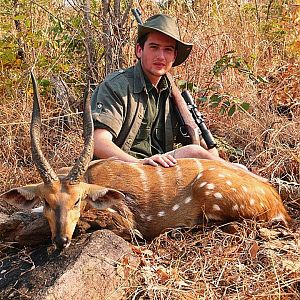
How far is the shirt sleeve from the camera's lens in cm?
433

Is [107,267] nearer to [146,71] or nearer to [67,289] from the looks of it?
[67,289]

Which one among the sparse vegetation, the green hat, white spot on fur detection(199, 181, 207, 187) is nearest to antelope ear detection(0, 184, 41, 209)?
the sparse vegetation

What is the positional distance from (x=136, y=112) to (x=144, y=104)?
12 cm

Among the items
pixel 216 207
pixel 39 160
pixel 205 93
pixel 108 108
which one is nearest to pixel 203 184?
pixel 216 207

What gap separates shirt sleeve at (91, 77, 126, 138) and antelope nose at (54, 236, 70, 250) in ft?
4.66

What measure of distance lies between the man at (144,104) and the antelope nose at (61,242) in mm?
1197

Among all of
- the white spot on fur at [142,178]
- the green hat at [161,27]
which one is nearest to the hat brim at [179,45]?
the green hat at [161,27]

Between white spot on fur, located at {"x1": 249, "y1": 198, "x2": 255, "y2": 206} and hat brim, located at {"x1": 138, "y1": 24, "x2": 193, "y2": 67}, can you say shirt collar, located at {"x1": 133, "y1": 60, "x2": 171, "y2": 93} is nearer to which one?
hat brim, located at {"x1": 138, "y1": 24, "x2": 193, "y2": 67}

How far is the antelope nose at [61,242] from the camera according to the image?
121 inches

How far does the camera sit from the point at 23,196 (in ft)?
11.5

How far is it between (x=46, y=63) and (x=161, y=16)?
188cm

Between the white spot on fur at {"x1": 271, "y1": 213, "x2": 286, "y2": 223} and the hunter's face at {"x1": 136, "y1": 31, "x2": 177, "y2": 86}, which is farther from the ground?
the hunter's face at {"x1": 136, "y1": 31, "x2": 177, "y2": 86}

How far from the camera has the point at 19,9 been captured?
6.30 meters

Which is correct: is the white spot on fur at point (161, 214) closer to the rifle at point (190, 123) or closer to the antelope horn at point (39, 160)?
the antelope horn at point (39, 160)
